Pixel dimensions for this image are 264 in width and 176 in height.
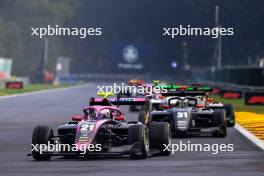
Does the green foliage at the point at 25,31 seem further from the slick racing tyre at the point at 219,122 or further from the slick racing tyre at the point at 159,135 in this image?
the slick racing tyre at the point at 159,135

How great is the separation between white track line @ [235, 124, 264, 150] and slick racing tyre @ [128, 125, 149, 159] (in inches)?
150

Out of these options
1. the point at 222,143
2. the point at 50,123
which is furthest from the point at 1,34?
the point at 222,143

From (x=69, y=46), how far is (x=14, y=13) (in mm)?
15094

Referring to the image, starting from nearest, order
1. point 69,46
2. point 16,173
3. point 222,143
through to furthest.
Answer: point 16,173
point 222,143
point 69,46

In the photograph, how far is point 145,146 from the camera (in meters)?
19.2

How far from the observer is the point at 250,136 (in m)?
26.5

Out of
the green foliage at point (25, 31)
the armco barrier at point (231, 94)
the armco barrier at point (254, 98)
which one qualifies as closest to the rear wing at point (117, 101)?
the armco barrier at point (254, 98)

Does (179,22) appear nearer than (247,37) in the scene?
No

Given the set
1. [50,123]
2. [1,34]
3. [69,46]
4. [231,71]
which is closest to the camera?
[50,123]

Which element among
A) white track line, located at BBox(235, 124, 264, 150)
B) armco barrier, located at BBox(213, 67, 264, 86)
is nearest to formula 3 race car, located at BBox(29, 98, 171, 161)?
white track line, located at BBox(235, 124, 264, 150)

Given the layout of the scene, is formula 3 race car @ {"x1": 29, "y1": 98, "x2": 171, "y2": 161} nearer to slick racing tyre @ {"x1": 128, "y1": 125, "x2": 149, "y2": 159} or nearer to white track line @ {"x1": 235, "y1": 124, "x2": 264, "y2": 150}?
slick racing tyre @ {"x1": 128, "y1": 125, "x2": 149, "y2": 159}

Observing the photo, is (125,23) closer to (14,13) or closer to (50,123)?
(14,13)

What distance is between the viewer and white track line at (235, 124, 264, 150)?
76.5 feet

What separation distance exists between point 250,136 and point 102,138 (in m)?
7.87
